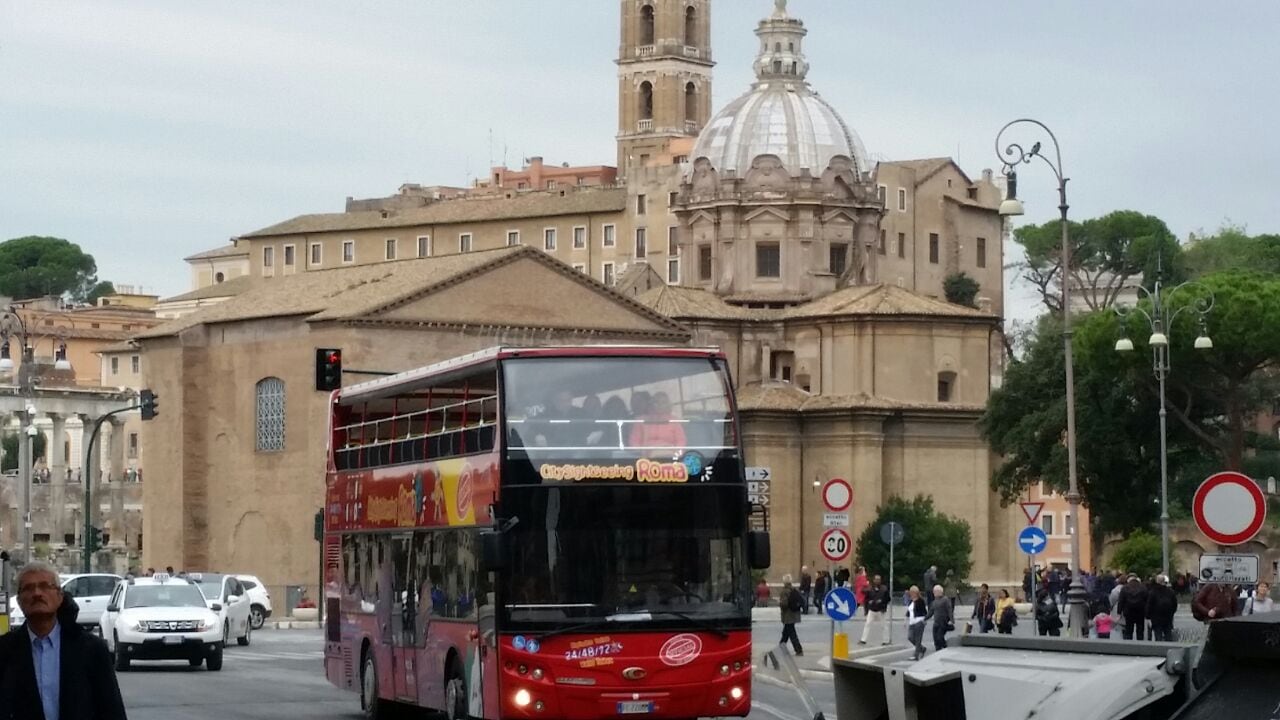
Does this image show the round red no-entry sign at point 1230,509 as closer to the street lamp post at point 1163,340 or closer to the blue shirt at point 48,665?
the blue shirt at point 48,665

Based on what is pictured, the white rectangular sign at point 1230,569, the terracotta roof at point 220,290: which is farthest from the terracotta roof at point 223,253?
the white rectangular sign at point 1230,569

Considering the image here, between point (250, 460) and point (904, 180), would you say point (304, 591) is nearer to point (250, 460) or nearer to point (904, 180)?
point (250, 460)

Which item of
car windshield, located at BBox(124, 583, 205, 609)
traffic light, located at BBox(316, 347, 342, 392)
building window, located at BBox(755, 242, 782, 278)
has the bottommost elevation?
car windshield, located at BBox(124, 583, 205, 609)

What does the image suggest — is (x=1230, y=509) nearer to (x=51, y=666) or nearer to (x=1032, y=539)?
(x=51, y=666)

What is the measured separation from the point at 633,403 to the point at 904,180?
99891 mm

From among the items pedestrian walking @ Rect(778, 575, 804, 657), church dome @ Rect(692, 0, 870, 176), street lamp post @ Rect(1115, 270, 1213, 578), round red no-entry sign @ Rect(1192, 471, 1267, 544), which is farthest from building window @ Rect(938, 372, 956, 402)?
round red no-entry sign @ Rect(1192, 471, 1267, 544)

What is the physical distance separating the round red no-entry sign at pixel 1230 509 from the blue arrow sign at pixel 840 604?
41.1 feet

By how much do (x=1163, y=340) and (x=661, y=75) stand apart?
102295mm

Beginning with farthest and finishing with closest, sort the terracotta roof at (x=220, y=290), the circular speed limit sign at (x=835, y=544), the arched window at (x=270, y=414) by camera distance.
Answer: the terracotta roof at (x=220, y=290) → the arched window at (x=270, y=414) → the circular speed limit sign at (x=835, y=544)

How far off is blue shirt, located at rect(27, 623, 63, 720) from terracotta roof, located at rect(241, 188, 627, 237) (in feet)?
382

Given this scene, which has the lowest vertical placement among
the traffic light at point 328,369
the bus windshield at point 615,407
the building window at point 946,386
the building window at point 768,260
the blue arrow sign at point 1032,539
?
the blue arrow sign at point 1032,539

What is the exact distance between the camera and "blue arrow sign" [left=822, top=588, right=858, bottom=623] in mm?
27875

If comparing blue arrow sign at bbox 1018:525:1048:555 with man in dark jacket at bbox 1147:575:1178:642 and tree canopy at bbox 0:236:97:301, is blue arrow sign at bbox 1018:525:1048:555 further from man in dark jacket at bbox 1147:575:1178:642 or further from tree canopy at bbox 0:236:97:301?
tree canopy at bbox 0:236:97:301

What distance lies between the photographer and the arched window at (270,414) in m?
83.2
